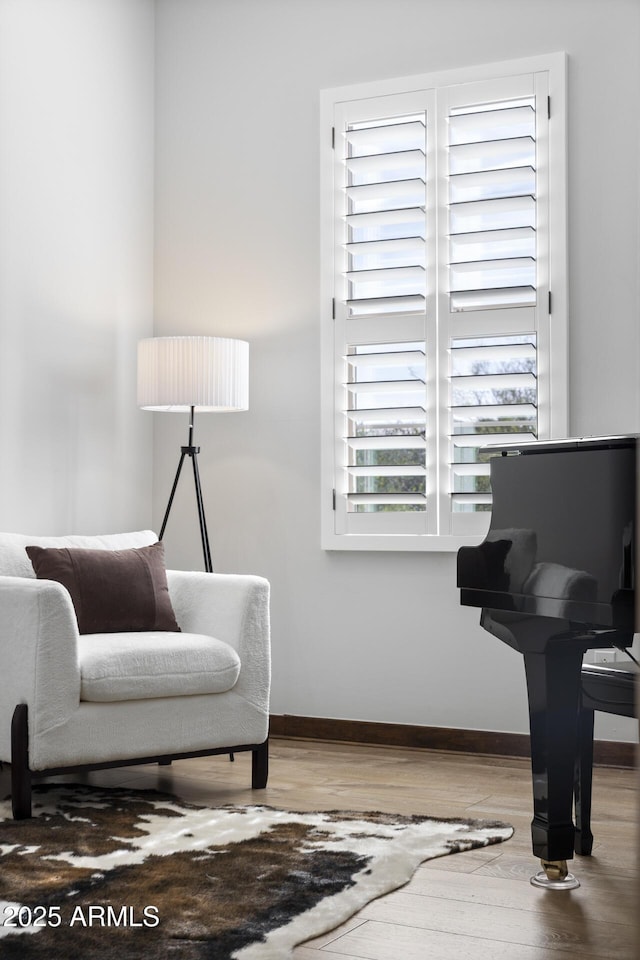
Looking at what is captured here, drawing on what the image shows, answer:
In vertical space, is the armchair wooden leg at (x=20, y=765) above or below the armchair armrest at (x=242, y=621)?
below

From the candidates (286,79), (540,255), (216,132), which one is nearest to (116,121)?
(216,132)

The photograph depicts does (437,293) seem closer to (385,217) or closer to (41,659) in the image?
(385,217)

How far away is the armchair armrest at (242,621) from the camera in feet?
11.4

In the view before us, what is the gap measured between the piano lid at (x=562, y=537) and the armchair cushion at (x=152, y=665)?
0.95 meters

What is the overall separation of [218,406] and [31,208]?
3.39 ft

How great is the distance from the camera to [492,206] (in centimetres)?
401

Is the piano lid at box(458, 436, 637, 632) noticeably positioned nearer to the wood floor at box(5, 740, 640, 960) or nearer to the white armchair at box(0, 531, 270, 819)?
the wood floor at box(5, 740, 640, 960)

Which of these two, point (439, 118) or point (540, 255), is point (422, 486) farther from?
point (439, 118)

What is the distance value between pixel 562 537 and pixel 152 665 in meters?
1.35

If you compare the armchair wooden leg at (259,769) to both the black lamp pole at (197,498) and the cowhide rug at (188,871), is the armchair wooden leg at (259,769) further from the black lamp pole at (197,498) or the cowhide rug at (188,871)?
the black lamp pole at (197,498)

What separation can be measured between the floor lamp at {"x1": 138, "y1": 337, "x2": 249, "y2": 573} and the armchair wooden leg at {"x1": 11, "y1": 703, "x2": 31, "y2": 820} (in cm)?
136

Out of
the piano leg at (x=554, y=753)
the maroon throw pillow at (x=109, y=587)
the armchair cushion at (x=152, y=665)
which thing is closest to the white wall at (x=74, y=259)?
the maroon throw pillow at (x=109, y=587)

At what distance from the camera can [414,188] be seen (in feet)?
13.6

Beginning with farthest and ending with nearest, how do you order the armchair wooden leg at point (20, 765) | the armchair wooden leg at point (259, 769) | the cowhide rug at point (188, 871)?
the armchair wooden leg at point (259, 769) < the armchair wooden leg at point (20, 765) < the cowhide rug at point (188, 871)
